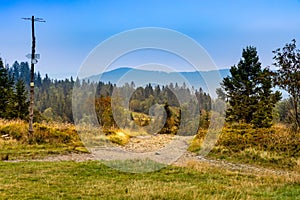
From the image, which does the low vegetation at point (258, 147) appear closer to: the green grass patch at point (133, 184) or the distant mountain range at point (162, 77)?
the distant mountain range at point (162, 77)

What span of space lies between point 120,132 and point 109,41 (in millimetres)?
9923

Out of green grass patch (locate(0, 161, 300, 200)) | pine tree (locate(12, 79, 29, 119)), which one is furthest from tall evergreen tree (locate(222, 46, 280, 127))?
pine tree (locate(12, 79, 29, 119))

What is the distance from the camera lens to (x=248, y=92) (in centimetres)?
2920

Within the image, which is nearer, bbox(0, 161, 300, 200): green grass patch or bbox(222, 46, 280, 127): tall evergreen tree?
bbox(0, 161, 300, 200): green grass patch

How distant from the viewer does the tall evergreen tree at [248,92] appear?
27.6m

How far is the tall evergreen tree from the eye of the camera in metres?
27.6

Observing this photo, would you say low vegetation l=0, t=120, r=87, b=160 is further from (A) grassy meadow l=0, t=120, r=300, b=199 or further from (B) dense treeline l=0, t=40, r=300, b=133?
(B) dense treeline l=0, t=40, r=300, b=133

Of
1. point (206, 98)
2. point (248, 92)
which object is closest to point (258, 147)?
point (206, 98)

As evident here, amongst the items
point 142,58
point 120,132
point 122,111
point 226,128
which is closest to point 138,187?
point 142,58

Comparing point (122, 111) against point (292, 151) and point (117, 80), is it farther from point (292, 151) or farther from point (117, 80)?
point (292, 151)

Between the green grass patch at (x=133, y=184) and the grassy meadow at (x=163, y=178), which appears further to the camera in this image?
the grassy meadow at (x=163, y=178)

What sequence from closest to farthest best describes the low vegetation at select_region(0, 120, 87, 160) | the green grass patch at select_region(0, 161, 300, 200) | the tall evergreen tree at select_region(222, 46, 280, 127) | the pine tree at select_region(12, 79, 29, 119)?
the green grass patch at select_region(0, 161, 300, 200), the low vegetation at select_region(0, 120, 87, 160), the tall evergreen tree at select_region(222, 46, 280, 127), the pine tree at select_region(12, 79, 29, 119)

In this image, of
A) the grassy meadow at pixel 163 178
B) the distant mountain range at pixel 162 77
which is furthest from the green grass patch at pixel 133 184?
the distant mountain range at pixel 162 77

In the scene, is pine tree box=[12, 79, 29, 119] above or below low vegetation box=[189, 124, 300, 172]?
above
